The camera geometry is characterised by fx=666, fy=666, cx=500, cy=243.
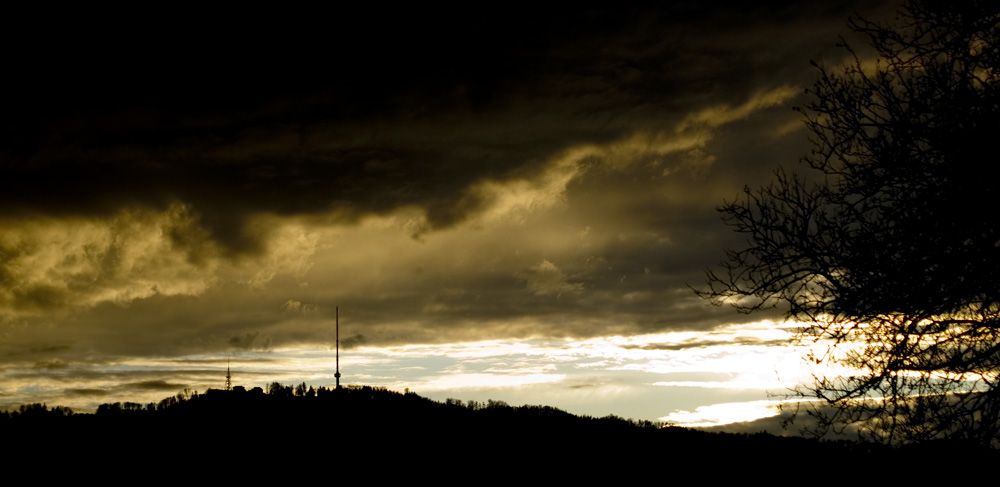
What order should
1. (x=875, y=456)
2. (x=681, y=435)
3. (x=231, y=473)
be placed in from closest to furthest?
(x=875, y=456), (x=231, y=473), (x=681, y=435)

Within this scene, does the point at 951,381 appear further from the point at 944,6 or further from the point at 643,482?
the point at 643,482

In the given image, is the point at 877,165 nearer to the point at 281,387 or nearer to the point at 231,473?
the point at 231,473

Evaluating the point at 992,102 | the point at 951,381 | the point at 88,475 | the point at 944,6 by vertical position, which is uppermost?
the point at 944,6

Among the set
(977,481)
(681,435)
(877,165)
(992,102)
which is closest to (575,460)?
(681,435)

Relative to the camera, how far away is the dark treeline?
16047 mm

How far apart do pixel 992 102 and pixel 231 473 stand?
1647 centimetres

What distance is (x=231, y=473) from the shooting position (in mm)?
15695

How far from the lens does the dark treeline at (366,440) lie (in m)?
16.0

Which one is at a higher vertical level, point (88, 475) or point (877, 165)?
point (877, 165)

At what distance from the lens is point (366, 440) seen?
19547mm

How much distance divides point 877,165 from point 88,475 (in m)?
16.6

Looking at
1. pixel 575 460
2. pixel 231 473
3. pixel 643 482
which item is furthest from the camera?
pixel 575 460

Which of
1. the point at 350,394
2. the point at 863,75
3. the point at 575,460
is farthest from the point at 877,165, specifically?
the point at 350,394

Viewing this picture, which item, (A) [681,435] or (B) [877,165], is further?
(A) [681,435]
